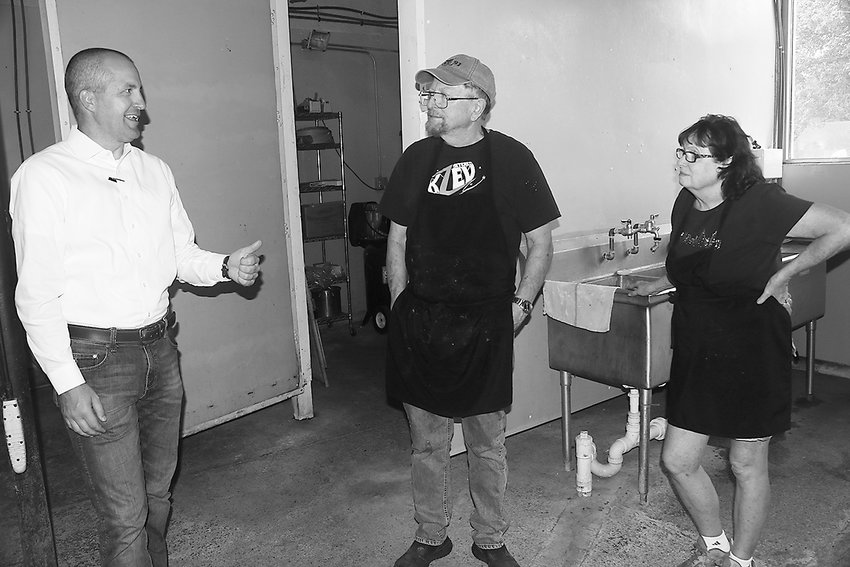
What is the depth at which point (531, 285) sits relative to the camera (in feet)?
7.39

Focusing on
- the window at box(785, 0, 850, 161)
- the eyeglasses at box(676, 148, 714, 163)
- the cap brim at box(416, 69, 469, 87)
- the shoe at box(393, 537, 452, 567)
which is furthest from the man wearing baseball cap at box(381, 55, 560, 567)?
the window at box(785, 0, 850, 161)

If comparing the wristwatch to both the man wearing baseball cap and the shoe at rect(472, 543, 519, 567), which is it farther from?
the shoe at rect(472, 543, 519, 567)

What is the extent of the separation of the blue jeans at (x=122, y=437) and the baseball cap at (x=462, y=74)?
3.75 ft

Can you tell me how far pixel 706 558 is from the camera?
2.24 metres

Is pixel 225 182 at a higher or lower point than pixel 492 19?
lower

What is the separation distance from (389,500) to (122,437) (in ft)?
4.47

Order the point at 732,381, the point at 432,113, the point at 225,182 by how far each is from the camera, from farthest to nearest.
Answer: the point at 225,182 < the point at 432,113 < the point at 732,381

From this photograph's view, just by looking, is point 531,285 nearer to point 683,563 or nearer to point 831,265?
point 683,563

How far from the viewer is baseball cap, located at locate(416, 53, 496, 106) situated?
213 cm

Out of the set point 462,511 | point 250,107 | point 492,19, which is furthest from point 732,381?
point 250,107

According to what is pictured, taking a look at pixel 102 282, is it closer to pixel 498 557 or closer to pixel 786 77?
pixel 498 557

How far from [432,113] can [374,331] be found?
12.9ft

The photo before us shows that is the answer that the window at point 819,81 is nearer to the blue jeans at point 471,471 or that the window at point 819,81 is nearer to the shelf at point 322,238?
the blue jeans at point 471,471

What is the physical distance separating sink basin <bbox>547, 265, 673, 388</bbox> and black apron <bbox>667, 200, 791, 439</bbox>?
1.84 ft
